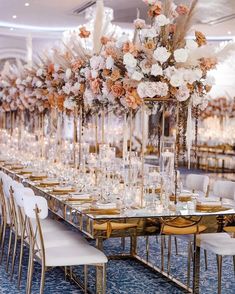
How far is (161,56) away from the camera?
4363 millimetres

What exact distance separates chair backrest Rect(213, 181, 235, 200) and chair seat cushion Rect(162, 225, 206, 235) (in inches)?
54.3

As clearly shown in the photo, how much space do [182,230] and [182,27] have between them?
1493 mm

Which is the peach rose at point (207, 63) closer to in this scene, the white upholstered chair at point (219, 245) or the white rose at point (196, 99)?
the white rose at point (196, 99)

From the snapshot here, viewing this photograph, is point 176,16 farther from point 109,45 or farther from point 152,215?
point 152,215

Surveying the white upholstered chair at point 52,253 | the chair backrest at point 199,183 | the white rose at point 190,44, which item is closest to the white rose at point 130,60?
the white rose at point 190,44

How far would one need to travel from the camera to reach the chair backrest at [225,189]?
567 cm

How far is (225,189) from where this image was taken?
5758mm

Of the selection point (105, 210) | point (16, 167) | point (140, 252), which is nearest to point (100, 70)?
point (105, 210)

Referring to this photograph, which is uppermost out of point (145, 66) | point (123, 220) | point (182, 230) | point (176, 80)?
point (145, 66)

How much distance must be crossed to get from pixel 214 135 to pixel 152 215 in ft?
48.9

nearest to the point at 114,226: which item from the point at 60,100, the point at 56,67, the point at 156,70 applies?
the point at 156,70

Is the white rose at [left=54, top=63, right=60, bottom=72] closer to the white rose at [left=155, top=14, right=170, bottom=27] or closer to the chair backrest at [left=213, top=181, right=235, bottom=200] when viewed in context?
the chair backrest at [left=213, top=181, right=235, bottom=200]

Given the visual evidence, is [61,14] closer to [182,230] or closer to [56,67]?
[56,67]

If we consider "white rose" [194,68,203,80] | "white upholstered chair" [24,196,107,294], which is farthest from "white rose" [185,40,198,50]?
"white upholstered chair" [24,196,107,294]
